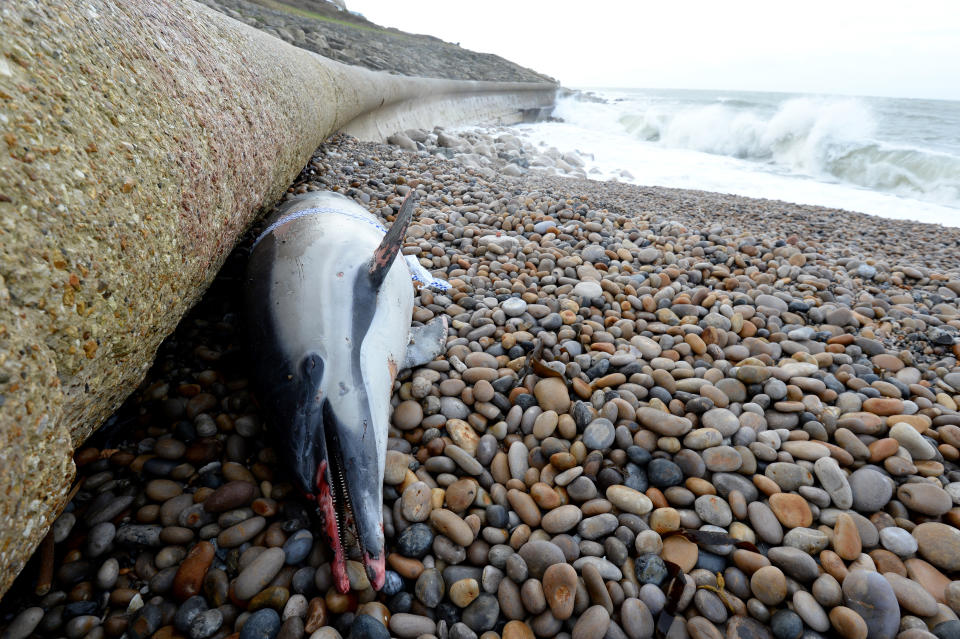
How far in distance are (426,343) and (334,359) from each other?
78 cm

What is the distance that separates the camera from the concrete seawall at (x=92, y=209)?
2.89 feet

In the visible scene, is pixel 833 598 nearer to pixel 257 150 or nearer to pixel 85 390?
pixel 85 390

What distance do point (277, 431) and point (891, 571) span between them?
198 centimetres

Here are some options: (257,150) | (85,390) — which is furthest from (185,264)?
(257,150)

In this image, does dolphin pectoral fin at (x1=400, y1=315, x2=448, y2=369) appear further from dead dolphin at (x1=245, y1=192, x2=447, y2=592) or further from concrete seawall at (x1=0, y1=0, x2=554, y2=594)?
concrete seawall at (x1=0, y1=0, x2=554, y2=594)

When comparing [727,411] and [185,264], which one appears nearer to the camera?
[185,264]

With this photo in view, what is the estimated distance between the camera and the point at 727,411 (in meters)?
1.92

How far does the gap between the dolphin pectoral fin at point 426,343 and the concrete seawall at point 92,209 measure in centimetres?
90

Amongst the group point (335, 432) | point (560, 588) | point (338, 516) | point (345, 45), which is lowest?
point (560, 588)

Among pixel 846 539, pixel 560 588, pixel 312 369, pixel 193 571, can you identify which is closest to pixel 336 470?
pixel 312 369

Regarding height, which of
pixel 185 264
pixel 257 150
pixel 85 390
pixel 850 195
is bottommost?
pixel 850 195

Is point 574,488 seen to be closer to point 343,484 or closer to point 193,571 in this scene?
→ point 343,484

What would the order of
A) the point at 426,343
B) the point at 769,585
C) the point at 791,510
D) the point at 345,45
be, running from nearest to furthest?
the point at 769,585 → the point at 791,510 → the point at 426,343 → the point at 345,45

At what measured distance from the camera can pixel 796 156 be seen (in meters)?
13.4
